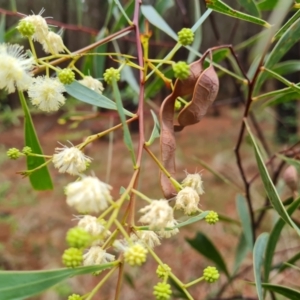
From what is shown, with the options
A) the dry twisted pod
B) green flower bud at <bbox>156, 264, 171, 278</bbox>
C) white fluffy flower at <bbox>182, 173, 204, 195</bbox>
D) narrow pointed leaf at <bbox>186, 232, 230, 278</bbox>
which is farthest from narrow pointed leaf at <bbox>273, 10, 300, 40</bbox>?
narrow pointed leaf at <bbox>186, 232, 230, 278</bbox>

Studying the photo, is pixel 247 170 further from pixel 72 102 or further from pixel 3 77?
pixel 3 77

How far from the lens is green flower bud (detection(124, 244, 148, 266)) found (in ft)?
1.25

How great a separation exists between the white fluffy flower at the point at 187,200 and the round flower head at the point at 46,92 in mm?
184

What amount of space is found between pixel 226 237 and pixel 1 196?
1.08 metres

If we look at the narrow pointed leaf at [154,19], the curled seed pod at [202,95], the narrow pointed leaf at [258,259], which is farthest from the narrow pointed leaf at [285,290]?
the narrow pointed leaf at [154,19]

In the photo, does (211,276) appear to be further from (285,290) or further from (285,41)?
(285,41)

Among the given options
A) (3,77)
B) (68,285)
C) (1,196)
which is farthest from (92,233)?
(1,196)

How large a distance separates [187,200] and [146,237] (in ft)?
0.18

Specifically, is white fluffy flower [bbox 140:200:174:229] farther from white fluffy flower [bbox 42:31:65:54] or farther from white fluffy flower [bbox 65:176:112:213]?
white fluffy flower [bbox 42:31:65:54]

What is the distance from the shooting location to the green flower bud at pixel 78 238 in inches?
13.8

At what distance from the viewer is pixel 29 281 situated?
0.41 m

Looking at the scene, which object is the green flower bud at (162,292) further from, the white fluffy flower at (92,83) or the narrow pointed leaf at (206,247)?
the narrow pointed leaf at (206,247)

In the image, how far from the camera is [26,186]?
238 centimetres

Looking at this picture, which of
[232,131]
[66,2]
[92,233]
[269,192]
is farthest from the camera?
[232,131]
